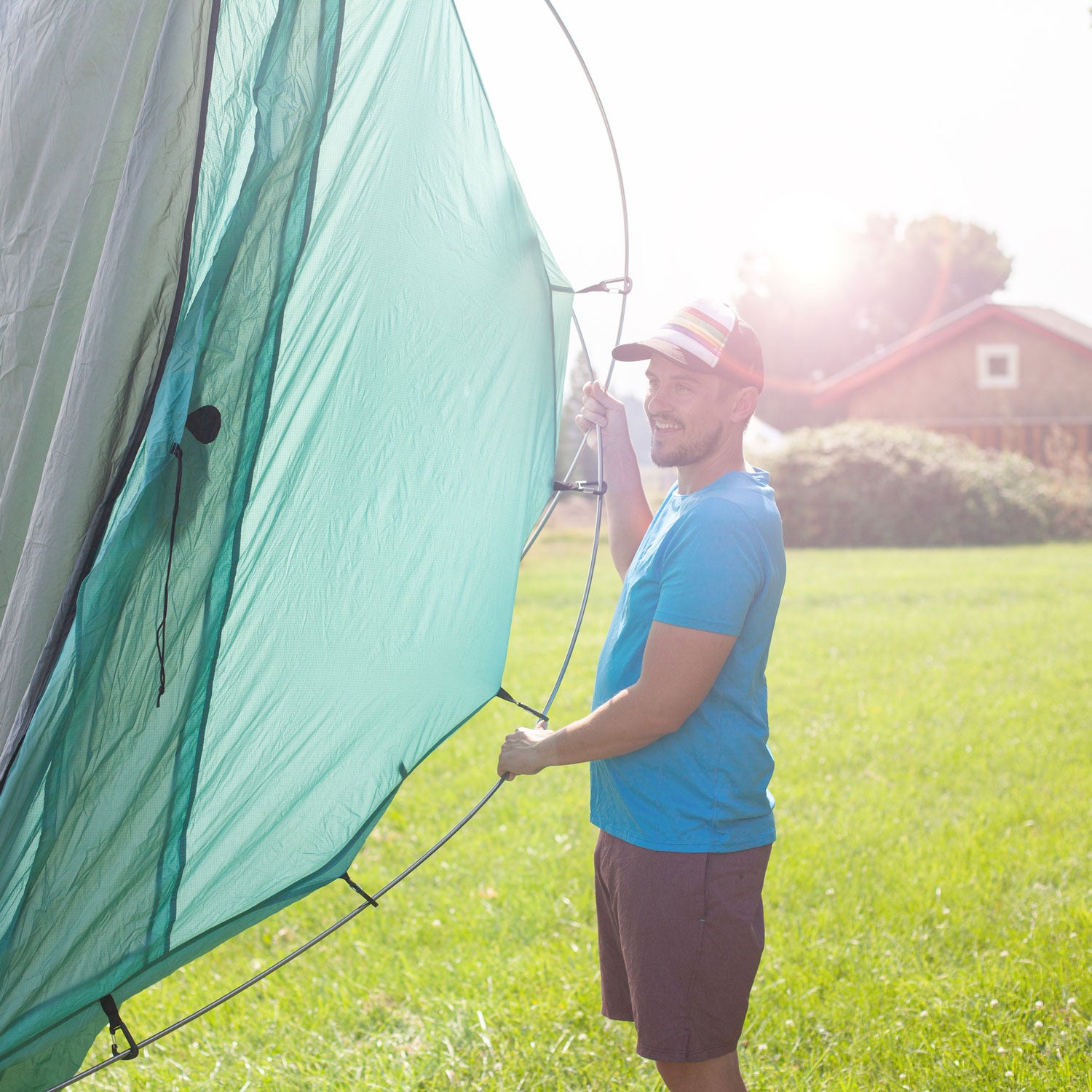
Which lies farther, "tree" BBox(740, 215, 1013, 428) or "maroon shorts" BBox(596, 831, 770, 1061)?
"tree" BBox(740, 215, 1013, 428)

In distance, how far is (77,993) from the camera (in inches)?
70.0

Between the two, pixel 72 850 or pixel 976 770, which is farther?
pixel 976 770

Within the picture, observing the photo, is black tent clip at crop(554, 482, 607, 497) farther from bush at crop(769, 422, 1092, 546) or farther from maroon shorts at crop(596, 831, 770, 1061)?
bush at crop(769, 422, 1092, 546)

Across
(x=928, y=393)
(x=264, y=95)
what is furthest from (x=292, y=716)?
(x=928, y=393)

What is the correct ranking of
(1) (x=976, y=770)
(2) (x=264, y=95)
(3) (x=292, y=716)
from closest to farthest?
1. (2) (x=264, y=95)
2. (3) (x=292, y=716)
3. (1) (x=976, y=770)

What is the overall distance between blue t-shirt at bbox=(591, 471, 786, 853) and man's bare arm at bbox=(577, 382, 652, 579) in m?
0.51

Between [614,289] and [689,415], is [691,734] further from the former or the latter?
[614,289]

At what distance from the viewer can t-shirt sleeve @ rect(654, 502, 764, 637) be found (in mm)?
1831

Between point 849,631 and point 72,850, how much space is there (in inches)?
292

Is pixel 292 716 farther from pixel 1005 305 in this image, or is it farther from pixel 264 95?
pixel 1005 305

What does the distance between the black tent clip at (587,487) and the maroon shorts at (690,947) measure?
2.96 ft

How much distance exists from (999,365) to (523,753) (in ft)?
83.6

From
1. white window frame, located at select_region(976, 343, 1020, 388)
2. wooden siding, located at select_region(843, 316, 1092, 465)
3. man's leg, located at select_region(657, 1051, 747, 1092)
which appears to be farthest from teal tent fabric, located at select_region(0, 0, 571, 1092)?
white window frame, located at select_region(976, 343, 1020, 388)

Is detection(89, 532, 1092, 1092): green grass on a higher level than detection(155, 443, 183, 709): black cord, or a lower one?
lower
